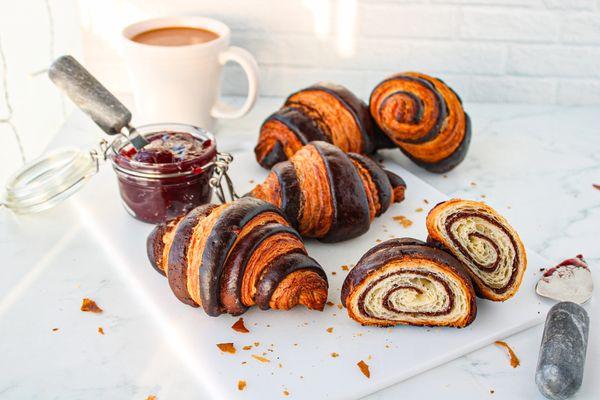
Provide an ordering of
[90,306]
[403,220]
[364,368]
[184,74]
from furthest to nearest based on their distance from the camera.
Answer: [184,74]
[403,220]
[90,306]
[364,368]

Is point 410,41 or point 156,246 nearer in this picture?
point 156,246

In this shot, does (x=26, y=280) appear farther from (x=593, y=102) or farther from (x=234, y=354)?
(x=593, y=102)

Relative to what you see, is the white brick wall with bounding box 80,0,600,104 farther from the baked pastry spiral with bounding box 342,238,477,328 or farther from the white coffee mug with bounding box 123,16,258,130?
the baked pastry spiral with bounding box 342,238,477,328

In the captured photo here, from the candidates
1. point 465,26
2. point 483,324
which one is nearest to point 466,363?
point 483,324

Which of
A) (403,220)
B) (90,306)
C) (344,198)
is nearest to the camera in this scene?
(90,306)

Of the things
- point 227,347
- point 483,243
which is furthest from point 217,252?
point 483,243

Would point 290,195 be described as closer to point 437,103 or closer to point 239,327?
point 239,327
